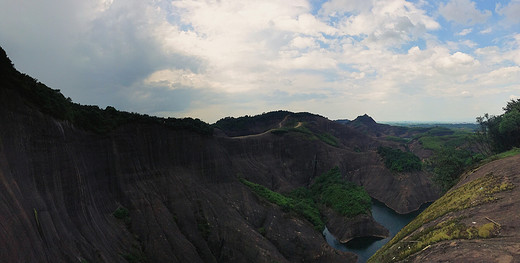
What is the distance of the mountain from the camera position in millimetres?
24219

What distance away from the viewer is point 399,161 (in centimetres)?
9175

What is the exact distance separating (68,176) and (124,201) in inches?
401

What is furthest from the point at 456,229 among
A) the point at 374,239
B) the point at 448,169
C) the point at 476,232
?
the point at 374,239

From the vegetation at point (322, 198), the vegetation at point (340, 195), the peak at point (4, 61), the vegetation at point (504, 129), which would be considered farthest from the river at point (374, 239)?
the peak at point (4, 61)

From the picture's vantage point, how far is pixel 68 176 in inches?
1214

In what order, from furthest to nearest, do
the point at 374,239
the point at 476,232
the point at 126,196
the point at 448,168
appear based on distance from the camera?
1. the point at 374,239
2. the point at 448,168
3. the point at 126,196
4. the point at 476,232

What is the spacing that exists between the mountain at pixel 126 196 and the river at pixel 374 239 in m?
1.85

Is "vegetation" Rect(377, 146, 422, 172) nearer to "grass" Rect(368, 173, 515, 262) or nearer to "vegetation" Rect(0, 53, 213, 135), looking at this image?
"grass" Rect(368, 173, 515, 262)

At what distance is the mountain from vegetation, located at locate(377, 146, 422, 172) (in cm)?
3639

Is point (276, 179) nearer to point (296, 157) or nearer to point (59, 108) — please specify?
point (296, 157)

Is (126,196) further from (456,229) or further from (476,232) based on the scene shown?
(476,232)

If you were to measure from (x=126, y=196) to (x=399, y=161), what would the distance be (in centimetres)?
8728

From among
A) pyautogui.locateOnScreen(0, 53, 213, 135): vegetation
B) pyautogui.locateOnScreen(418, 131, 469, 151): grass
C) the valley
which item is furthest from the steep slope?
pyautogui.locateOnScreen(418, 131, 469, 151): grass

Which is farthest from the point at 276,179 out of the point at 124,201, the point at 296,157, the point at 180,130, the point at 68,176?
the point at 68,176
